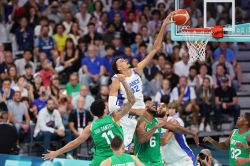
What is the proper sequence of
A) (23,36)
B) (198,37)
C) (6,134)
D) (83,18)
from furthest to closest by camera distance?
(83,18) < (23,36) < (6,134) < (198,37)

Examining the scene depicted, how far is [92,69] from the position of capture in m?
22.4

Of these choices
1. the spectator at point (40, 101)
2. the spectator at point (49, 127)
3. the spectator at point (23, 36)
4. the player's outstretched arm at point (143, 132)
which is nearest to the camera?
the player's outstretched arm at point (143, 132)

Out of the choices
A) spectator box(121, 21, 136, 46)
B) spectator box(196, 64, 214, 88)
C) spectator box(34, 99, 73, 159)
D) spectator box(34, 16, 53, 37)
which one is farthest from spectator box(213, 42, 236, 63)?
spectator box(34, 99, 73, 159)

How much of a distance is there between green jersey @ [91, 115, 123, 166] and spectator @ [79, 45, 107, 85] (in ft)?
28.0

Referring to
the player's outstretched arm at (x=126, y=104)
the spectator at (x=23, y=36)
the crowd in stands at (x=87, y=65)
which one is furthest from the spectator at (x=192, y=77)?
the player's outstretched arm at (x=126, y=104)

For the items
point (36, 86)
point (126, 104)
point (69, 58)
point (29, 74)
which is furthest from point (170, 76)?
point (126, 104)

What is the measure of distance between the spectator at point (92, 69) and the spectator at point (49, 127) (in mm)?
1928

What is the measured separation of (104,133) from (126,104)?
68 centimetres

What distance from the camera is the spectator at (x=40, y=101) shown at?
68.0 ft

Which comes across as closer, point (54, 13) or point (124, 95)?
point (124, 95)

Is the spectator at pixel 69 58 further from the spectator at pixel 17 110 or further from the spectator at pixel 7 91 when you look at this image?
the spectator at pixel 17 110

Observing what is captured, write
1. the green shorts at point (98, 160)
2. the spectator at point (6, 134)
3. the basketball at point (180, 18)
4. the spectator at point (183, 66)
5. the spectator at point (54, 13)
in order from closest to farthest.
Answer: the green shorts at point (98, 160) → the basketball at point (180, 18) → the spectator at point (6, 134) → the spectator at point (183, 66) → the spectator at point (54, 13)

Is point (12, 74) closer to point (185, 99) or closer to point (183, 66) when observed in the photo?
point (185, 99)

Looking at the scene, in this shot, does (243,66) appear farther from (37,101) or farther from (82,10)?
(37,101)
